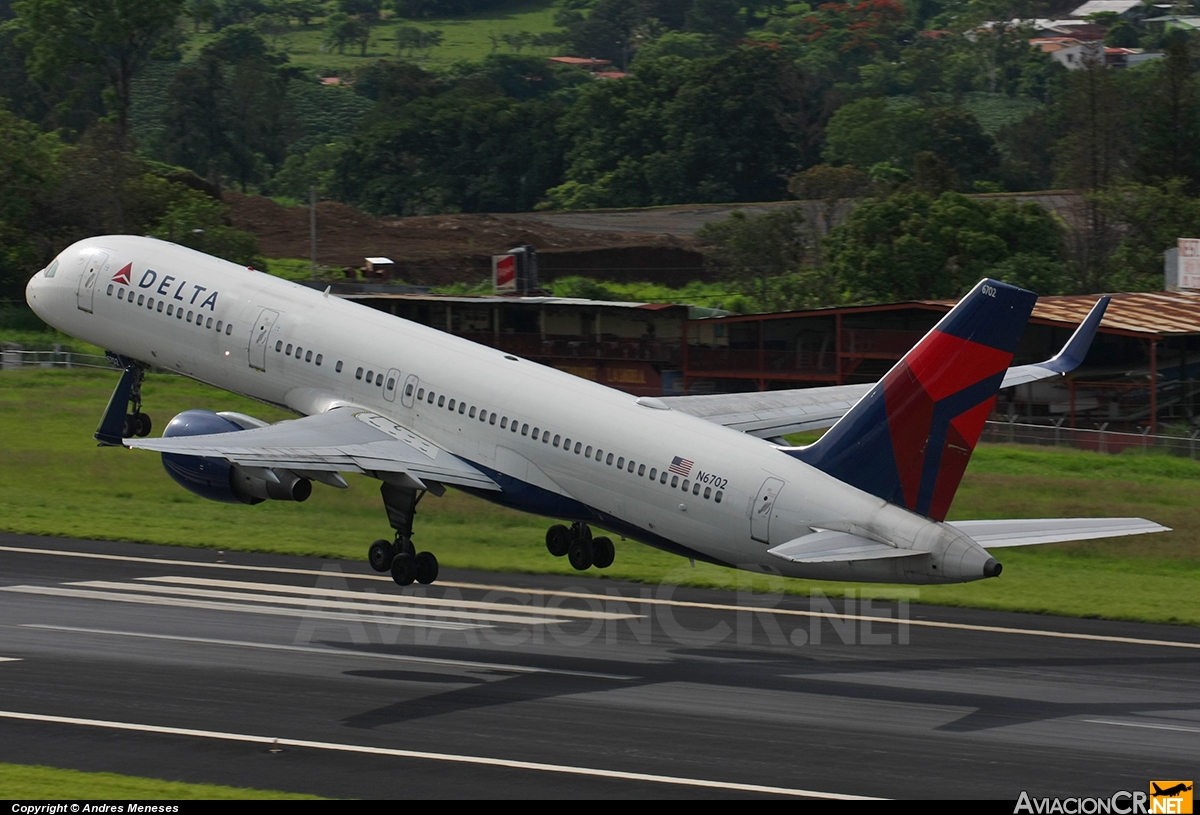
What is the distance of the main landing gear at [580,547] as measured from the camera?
45219mm

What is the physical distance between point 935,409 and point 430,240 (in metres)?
114

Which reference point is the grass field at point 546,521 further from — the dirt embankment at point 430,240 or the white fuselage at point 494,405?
the dirt embankment at point 430,240

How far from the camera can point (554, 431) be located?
4012cm

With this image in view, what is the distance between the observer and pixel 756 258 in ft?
445

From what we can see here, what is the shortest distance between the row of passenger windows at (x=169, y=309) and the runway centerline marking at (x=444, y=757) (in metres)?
16.6

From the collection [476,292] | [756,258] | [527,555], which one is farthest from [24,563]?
[756,258]

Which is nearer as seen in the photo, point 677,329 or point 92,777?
point 92,777

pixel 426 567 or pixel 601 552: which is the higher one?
pixel 426 567

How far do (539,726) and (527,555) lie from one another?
1802 centimetres

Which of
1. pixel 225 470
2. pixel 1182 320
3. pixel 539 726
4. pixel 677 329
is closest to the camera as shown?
pixel 539 726

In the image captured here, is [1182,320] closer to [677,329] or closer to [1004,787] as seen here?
[677,329]

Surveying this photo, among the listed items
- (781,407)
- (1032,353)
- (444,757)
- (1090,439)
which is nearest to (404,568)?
(781,407)

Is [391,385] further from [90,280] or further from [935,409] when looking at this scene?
[935,409]

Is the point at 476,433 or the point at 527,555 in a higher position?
the point at 476,433
